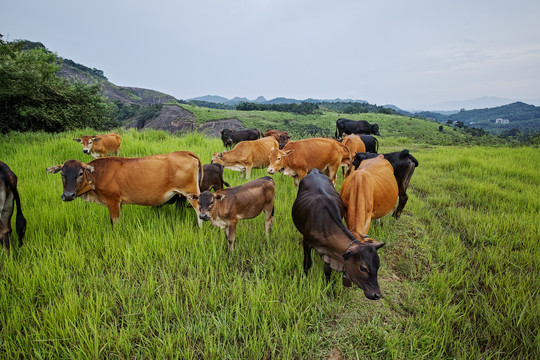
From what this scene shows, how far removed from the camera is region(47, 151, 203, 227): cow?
3.93m

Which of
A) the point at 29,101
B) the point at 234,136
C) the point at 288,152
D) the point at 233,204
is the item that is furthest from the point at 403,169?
the point at 29,101

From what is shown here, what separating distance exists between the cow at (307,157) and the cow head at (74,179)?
3.96m

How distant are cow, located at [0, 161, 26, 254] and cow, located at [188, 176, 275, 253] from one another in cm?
222

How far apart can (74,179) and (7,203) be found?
77cm

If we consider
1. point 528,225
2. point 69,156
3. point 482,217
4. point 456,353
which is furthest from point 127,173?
point 528,225

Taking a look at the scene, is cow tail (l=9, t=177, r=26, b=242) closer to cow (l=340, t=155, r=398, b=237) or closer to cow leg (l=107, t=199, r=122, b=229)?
cow leg (l=107, t=199, r=122, b=229)

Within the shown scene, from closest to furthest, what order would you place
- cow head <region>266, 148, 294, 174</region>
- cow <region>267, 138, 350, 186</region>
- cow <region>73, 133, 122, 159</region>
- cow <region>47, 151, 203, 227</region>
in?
cow <region>47, 151, 203, 227</region> < cow head <region>266, 148, 294, 174</region> < cow <region>267, 138, 350, 186</region> < cow <region>73, 133, 122, 159</region>

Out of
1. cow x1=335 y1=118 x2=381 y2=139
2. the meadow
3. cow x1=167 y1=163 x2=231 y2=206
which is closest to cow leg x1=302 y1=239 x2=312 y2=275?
the meadow

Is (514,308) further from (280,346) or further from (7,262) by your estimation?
(7,262)

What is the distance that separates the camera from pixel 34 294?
2623 millimetres

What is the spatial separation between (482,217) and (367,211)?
3059mm

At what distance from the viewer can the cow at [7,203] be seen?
3.07m

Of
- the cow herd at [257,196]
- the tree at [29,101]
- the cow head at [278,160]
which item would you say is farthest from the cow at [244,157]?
the tree at [29,101]

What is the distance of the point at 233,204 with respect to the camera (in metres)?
3.74
